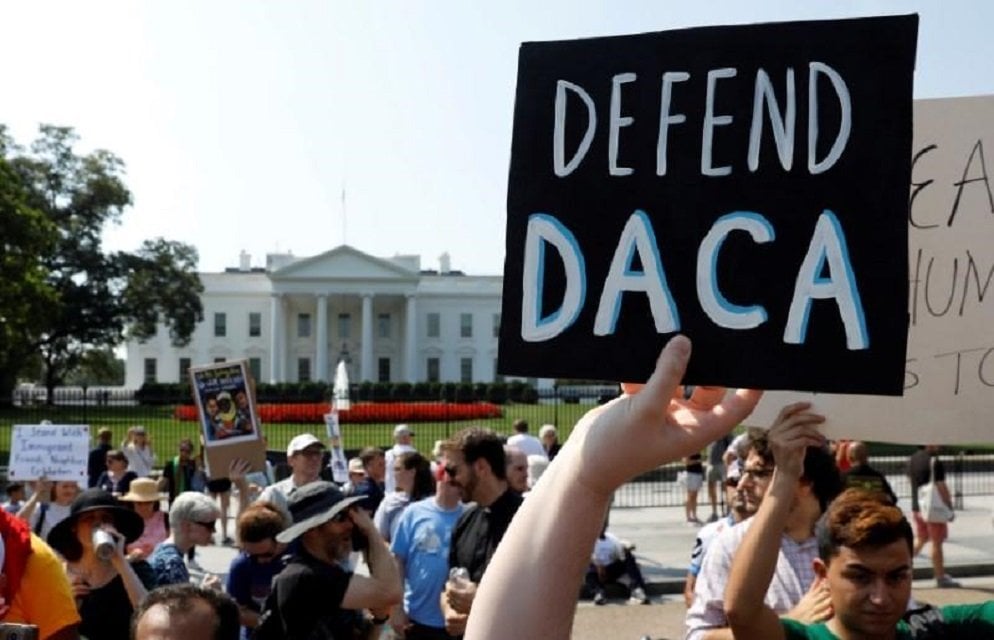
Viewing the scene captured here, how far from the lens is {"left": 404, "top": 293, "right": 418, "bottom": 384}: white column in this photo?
106m

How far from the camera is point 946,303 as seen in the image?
8.88ft

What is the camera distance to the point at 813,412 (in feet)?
8.55

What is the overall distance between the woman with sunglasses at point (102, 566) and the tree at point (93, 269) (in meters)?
51.8

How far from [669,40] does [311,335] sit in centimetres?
10639

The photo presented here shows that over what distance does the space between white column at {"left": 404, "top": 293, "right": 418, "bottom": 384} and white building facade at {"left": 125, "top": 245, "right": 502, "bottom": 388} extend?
9cm

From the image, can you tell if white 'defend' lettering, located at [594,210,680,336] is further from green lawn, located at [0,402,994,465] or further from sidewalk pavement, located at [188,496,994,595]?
green lawn, located at [0,402,994,465]

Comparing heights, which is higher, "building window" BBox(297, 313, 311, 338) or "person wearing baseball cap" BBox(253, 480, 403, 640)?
"building window" BBox(297, 313, 311, 338)

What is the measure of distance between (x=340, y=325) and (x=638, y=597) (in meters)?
96.8

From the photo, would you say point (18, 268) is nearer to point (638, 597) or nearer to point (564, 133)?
point (638, 597)

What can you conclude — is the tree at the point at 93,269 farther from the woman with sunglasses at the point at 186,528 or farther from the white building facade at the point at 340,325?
the woman with sunglasses at the point at 186,528

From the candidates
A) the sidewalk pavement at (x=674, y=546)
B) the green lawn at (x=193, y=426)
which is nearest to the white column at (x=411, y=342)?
the green lawn at (x=193, y=426)

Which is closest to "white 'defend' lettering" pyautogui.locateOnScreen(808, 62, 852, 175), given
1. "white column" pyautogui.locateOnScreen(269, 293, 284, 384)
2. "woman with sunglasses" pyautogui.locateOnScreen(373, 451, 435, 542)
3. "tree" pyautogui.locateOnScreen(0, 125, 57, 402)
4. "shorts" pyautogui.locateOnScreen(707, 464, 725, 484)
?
"woman with sunglasses" pyautogui.locateOnScreen(373, 451, 435, 542)

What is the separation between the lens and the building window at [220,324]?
110 m

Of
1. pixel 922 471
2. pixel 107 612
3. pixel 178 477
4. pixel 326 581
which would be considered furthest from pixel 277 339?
pixel 326 581
